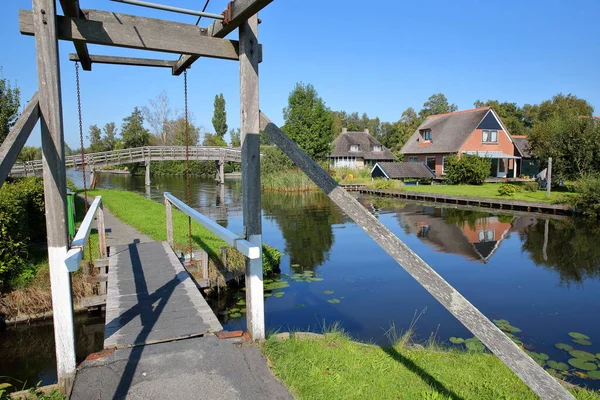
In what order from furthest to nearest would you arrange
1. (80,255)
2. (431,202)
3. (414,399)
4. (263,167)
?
(263,167), (431,202), (414,399), (80,255)

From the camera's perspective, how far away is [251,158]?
4.06m

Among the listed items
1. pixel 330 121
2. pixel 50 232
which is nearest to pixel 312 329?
pixel 50 232

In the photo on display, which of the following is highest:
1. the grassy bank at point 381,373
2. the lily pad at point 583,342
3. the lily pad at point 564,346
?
the grassy bank at point 381,373

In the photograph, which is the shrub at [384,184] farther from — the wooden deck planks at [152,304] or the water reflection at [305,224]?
the wooden deck planks at [152,304]

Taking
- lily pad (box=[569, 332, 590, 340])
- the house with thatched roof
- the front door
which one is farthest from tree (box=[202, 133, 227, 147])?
lily pad (box=[569, 332, 590, 340])

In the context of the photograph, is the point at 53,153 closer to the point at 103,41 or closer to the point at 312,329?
the point at 103,41

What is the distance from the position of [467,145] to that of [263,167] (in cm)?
1894

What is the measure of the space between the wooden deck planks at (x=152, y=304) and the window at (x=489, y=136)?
1502 inches

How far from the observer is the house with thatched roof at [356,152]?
5200 centimetres

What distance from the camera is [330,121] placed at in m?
46.1

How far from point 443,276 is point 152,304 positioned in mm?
7650

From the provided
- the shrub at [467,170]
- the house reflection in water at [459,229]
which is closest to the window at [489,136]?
the shrub at [467,170]

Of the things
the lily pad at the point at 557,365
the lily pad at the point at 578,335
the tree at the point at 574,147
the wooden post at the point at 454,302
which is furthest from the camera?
the tree at the point at 574,147

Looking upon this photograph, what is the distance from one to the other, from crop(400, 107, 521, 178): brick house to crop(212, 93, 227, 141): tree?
4426 centimetres
